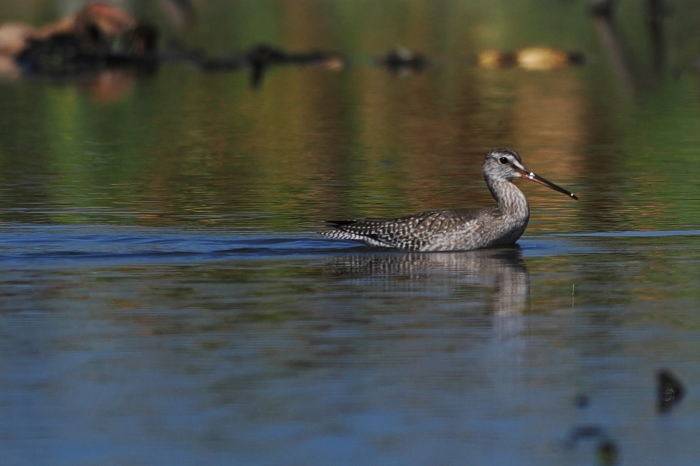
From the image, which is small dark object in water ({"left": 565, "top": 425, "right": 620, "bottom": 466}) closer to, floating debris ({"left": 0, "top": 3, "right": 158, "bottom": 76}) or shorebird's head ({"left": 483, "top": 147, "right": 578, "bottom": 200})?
shorebird's head ({"left": 483, "top": 147, "right": 578, "bottom": 200})

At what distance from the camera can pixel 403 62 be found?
43500mm

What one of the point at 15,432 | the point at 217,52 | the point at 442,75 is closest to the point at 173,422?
the point at 15,432

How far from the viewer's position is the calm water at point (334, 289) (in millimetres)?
8883

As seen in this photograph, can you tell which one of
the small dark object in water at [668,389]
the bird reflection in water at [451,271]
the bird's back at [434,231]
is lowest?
the small dark object in water at [668,389]

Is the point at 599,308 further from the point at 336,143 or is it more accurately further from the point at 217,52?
the point at 217,52

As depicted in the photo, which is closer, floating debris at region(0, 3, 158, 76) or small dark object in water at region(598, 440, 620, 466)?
small dark object in water at region(598, 440, 620, 466)

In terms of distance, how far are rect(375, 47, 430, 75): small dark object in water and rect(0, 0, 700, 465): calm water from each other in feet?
30.8

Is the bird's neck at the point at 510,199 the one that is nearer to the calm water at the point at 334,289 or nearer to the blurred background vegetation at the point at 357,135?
the calm water at the point at 334,289

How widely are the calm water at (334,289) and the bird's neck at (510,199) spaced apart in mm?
408

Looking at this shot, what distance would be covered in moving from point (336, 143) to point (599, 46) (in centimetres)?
2155

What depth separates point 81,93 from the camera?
36625 millimetres

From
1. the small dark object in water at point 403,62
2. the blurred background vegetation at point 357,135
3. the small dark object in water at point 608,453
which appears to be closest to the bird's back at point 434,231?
the blurred background vegetation at point 357,135

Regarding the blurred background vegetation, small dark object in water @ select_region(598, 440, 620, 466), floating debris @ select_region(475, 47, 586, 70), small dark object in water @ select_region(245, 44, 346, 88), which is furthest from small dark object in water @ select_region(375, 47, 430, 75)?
small dark object in water @ select_region(598, 440, 620, 466)

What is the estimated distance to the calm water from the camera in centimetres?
888
